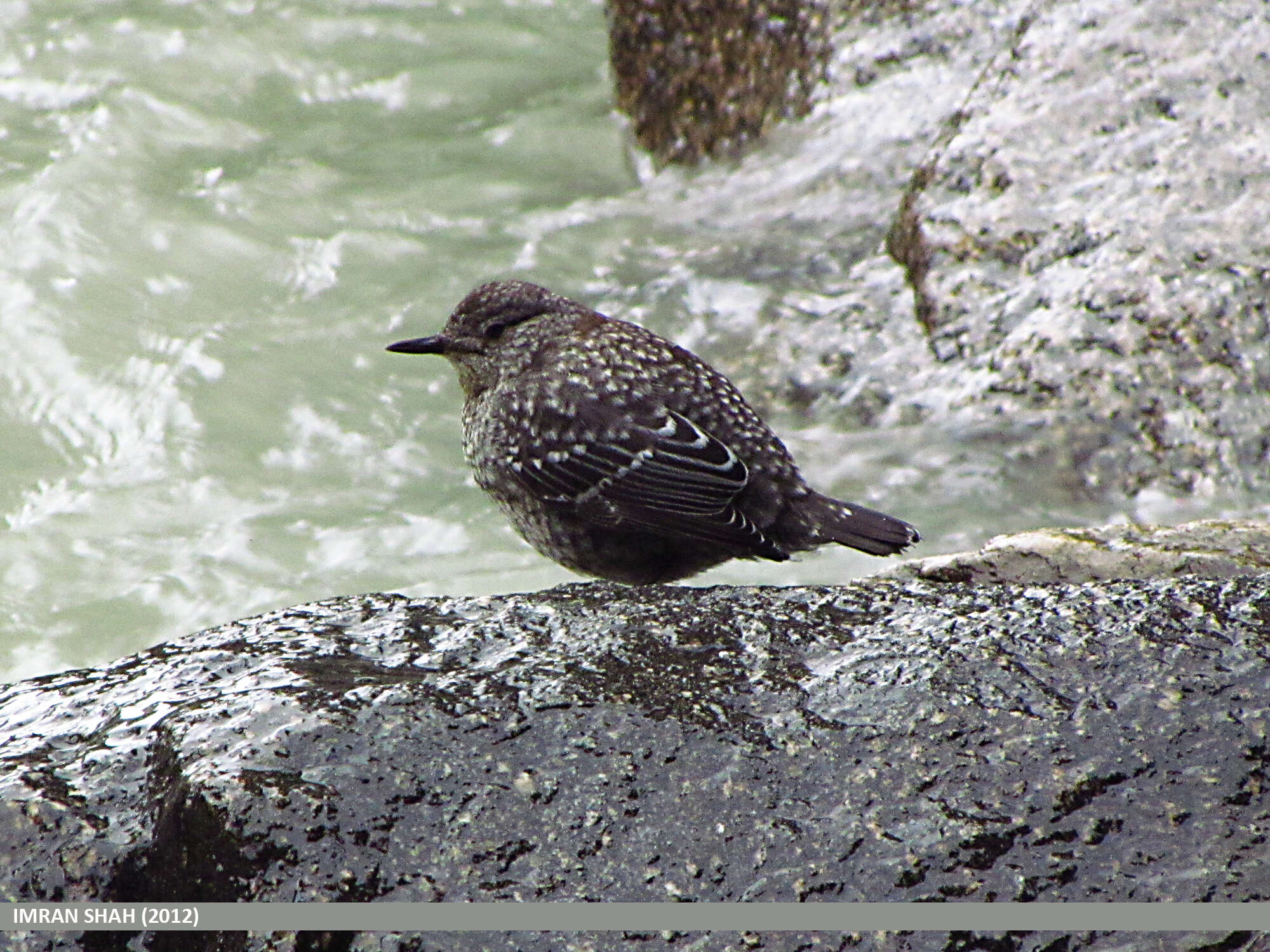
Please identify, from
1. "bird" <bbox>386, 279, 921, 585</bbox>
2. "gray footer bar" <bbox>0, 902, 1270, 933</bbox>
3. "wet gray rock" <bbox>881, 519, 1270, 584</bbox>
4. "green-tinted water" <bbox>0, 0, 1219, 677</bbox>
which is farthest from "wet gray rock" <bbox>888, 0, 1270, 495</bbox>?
"gray footer bar" <bbox>0, 902, 1270, 933</bbox>

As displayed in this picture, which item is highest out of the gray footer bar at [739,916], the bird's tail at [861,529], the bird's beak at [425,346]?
the bird's beak at [425,346]

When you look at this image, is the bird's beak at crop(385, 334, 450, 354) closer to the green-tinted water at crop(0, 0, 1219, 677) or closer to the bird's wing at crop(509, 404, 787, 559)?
the bird's wing at crop(509, 404, 787, 559)

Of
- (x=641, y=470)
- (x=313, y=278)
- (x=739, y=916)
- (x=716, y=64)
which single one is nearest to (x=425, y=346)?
(x=641, y=470)

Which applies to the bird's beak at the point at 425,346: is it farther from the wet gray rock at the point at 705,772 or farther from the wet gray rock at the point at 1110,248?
the wet gray rock at the point at 1110,248

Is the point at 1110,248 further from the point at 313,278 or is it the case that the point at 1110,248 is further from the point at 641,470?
the point at 313,278

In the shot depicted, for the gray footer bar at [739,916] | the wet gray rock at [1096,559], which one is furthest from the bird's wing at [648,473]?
the gray footer bar at [739,916]

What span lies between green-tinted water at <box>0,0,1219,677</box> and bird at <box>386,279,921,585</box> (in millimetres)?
1950

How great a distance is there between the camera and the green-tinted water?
254 inches

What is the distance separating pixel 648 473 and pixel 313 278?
5.03 metres

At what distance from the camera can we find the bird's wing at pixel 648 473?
4066 mm

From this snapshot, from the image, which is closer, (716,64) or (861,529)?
(861,529)

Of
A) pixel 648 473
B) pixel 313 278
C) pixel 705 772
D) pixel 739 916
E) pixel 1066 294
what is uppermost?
pixel 313 278

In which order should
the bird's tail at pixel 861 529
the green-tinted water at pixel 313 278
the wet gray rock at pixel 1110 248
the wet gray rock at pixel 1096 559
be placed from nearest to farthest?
the wet gray rock at pixel 1096 559
the bird's tail at pixel 861 529
the wet gray rock at pixel 1110 248
the green-tinted water at pixel 313 278

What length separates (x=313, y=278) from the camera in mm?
8555
